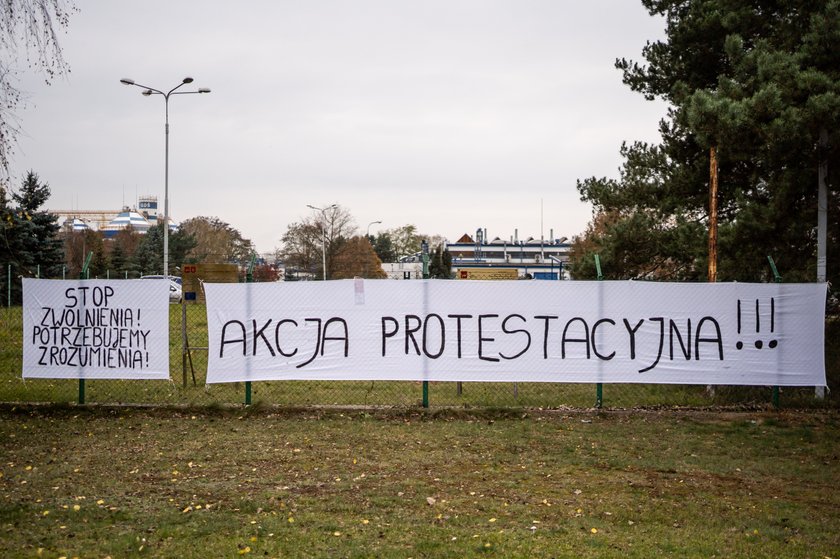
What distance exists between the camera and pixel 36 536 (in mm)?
5137

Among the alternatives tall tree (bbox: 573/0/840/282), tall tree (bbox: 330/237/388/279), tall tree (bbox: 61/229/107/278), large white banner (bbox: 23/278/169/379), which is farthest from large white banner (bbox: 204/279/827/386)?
tall tree (bbox: 61/229/107/278)

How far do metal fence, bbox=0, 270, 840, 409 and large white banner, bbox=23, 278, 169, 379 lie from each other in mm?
437

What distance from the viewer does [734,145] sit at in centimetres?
1073

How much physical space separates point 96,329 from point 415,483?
19.8ft

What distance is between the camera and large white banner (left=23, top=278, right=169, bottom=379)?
1027 cm

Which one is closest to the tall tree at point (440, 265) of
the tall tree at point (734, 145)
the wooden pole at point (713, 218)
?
the tall tree at point (734, 145)

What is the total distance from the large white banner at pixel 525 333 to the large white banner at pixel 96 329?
83cm

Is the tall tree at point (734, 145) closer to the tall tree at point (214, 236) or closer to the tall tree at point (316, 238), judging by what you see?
the tall tree at point (316, 238)

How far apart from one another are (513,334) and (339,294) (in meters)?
2.54

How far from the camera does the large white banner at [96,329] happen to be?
1027 centimetres

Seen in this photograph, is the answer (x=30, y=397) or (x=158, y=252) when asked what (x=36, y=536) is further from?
(x=158, y=252)

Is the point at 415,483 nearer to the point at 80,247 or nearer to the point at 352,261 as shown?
the point at 352,261

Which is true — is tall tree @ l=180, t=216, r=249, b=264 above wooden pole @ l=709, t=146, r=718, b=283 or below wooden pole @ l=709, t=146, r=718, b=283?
above

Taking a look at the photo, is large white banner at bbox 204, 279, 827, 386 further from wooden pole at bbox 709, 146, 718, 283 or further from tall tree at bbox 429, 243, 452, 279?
tall tree at bbox 429, 243, 452, 279
